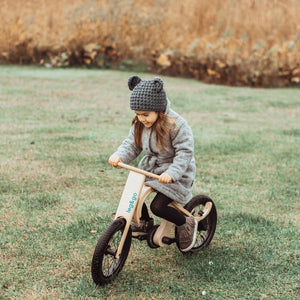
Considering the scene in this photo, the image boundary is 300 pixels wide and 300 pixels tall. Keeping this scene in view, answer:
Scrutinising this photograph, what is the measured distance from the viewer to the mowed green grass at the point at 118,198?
3176 millimetres

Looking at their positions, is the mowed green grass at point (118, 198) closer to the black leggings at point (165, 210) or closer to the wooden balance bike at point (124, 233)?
the wooden balance bike at point (124, 233)

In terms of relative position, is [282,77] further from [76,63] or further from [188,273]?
[188,273]

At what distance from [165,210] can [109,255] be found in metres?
0.49

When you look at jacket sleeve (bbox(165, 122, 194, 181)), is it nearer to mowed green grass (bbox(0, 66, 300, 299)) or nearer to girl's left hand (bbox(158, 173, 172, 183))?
girl's left hand (bbox(158, 173, 172, 183))

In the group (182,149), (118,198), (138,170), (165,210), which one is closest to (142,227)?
(165,210)

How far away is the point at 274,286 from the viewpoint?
319 cm

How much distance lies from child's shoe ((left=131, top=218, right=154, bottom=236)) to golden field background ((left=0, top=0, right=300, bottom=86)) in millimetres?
9094

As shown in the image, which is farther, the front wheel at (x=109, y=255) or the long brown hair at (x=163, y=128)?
the long brown hair at (x=163, y=128)

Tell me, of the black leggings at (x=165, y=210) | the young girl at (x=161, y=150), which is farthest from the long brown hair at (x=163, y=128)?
the black leggings at (x=165, y=210)

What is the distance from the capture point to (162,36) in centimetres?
1367

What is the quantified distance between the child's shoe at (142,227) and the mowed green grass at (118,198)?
24 centimetres

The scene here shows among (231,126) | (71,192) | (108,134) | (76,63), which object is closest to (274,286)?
(71,192)

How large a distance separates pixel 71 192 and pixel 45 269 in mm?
1490

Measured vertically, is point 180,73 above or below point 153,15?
below
